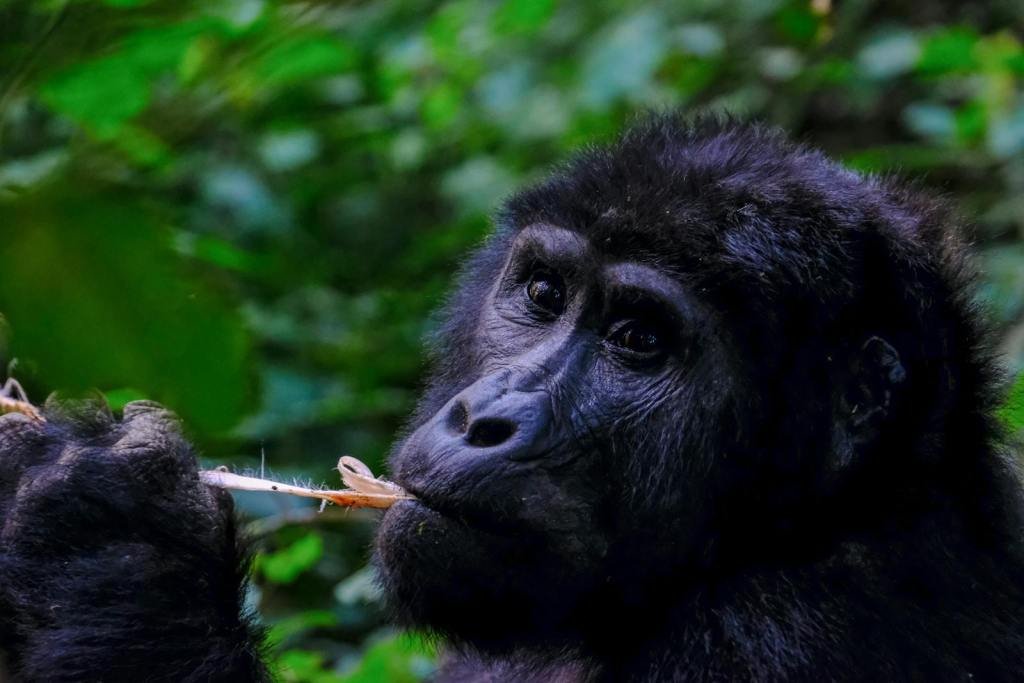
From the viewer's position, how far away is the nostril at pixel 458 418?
93.2 inches

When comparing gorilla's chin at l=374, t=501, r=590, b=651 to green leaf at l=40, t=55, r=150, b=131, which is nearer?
green leaf at l=40, t=55, r=150, b=131

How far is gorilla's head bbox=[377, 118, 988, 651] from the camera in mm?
2365

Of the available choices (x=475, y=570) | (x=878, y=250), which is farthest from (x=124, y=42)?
(x=878, y=250)

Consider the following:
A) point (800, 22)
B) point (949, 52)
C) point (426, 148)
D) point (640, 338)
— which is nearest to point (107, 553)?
point (640, 338)

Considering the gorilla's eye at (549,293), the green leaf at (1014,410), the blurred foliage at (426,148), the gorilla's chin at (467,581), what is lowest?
the blurred foliage at (426,148)

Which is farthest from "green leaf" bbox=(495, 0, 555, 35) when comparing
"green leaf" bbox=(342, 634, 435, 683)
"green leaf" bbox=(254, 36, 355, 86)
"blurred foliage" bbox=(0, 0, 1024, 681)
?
"green leaf" bbox=(342, 634, 435, 683)

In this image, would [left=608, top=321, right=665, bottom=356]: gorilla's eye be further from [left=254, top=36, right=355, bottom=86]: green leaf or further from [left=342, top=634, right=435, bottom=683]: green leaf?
[left=342, top=634, right=435, bottom=683]: green leaf

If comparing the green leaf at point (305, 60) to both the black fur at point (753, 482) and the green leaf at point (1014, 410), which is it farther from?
the green leaf at point (1014, 410)

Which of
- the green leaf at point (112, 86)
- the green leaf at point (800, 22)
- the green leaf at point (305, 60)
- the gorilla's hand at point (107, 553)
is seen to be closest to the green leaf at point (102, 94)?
the green leaf at point (112, 86)

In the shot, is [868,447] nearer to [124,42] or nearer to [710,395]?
[710,395]

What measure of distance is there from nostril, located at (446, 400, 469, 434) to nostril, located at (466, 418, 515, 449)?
2 cm

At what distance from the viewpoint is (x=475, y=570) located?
7.69 feet

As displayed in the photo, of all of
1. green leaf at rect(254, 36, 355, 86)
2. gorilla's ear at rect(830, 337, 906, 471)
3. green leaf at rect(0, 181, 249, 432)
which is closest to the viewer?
green leaf at rect(0, 181, 249, 432)

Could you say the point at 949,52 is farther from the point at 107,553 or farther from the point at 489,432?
the point at 107,553
